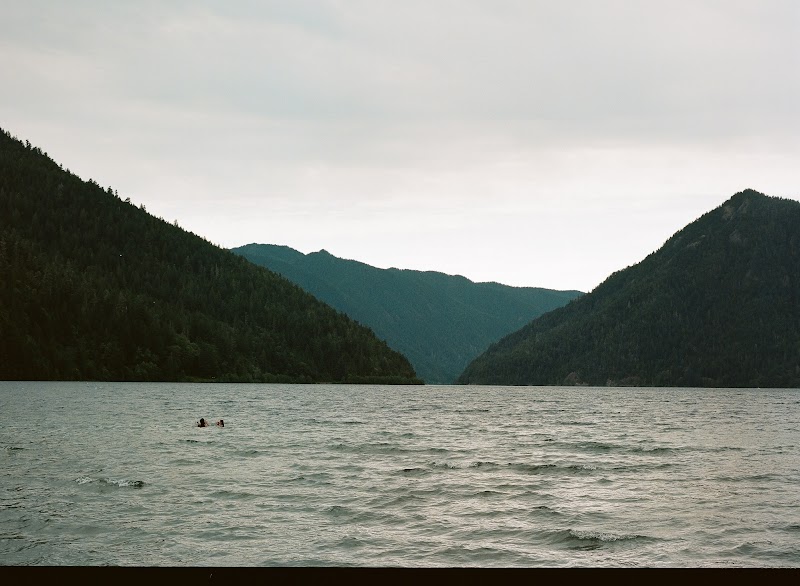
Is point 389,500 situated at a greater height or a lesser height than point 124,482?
greater

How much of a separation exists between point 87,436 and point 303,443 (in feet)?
63.9

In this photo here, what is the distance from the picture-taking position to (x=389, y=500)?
128 ft

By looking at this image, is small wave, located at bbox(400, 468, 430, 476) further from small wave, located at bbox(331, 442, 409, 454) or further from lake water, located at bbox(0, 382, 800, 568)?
small wave, located at bbox(331, 442, 409, 454)

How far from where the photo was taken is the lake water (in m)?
27.0

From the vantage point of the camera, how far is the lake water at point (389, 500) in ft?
88.6

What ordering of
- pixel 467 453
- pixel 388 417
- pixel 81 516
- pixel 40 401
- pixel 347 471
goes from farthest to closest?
1. pixel 40 401
2. pixel 388 417
3. pixel 467 453
4. pixel 347 471
5. pixel 81 516

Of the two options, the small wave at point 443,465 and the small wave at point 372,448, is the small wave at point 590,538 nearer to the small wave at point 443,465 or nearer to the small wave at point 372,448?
the small wave at point 443,465

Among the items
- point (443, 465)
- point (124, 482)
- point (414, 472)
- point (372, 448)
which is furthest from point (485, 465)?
point (124, 482)

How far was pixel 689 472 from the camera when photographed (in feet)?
177

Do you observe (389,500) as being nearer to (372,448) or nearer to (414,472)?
(414,472)

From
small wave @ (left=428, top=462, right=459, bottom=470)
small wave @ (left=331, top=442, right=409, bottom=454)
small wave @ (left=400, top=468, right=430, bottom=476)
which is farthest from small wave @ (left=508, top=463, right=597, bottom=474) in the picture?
small wave @ (left=331, top=442, right=409, bottom=454)

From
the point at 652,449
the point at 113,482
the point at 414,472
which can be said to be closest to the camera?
the point at 113,482
